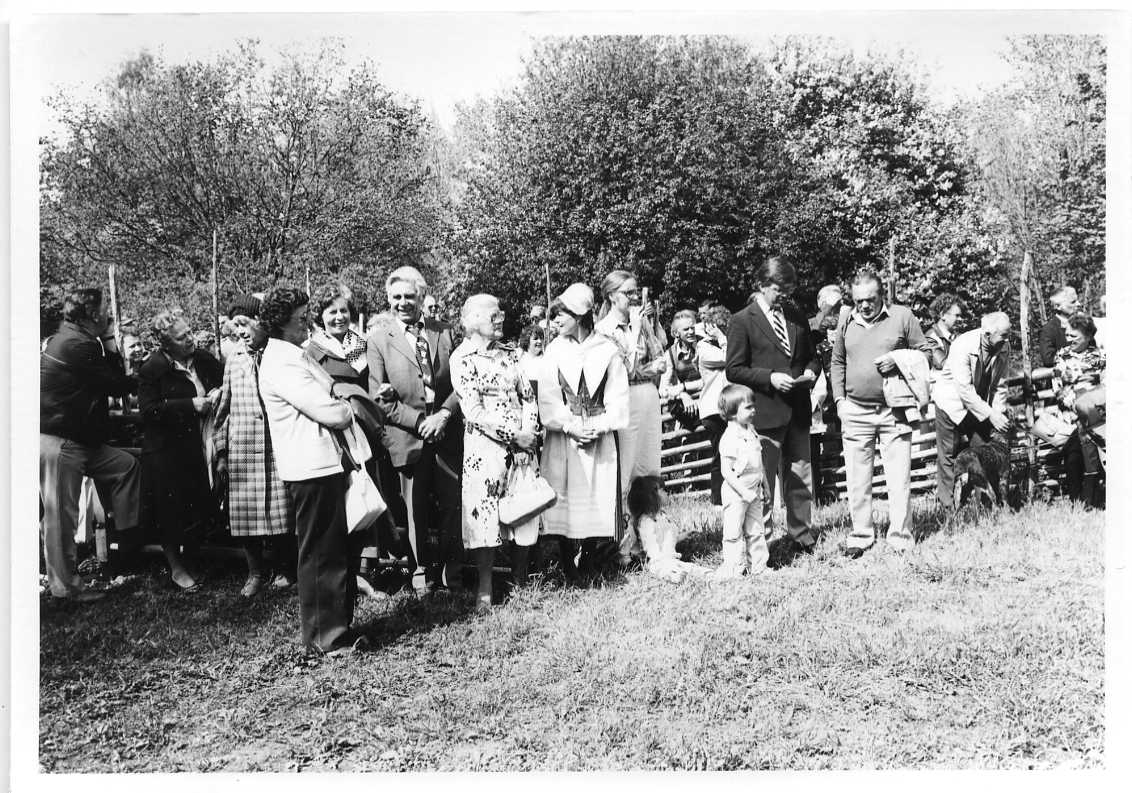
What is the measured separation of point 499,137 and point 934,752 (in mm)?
6938

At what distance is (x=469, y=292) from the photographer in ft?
36.1

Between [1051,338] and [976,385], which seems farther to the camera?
[1051,338]

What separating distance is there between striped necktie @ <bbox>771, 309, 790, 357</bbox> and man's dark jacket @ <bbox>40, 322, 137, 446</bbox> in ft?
13.5

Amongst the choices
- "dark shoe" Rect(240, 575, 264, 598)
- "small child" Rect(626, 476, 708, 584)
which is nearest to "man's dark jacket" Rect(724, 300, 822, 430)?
"small child" Rect(626, 476, 708, 584)

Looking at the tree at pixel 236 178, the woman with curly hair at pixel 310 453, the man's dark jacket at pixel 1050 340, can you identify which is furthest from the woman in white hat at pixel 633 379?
the man's dark jacket at pixel 1050 340

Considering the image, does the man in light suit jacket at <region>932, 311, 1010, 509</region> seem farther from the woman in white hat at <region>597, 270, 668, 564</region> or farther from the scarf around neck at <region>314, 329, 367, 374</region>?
the scarf around neck at <region>314, 329, 367, 374</region>

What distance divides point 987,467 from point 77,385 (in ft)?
20.6

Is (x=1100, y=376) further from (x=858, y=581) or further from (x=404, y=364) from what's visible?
(x=404, y=364)

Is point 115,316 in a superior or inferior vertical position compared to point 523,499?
superior

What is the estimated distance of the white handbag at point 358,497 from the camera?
4.61 metres

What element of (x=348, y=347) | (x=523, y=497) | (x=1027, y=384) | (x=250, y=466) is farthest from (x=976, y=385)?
(x=250, y=466)

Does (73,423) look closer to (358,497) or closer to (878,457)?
(358,497)

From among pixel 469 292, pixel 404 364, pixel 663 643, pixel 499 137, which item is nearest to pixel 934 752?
pixel 663 643

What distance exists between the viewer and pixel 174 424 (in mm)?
6027
